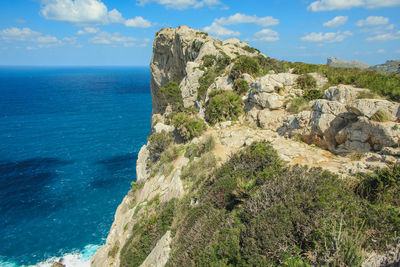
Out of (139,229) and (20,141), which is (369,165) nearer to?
(139,229)

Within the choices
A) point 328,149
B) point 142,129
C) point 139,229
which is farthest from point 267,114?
point 142,129

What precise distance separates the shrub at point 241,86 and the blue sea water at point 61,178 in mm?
24588

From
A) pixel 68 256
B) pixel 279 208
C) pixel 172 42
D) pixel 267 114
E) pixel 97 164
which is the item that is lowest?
pixel 68 256

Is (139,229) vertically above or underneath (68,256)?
above

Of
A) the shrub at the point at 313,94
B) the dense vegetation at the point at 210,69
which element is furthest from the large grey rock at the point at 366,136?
the dense vegetation at the point at 210,69

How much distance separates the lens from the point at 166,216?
12.3 m

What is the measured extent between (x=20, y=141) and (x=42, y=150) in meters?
9.84

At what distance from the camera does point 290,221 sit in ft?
22.2

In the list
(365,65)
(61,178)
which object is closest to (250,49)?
(365,65)

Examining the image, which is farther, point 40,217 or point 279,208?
point 40,217

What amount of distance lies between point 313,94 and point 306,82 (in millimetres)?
1621

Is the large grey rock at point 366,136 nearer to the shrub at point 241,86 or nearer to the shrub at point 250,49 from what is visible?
the shrub at point 241,86

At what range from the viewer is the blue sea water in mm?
26766

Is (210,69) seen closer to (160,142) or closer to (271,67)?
(271,67)
